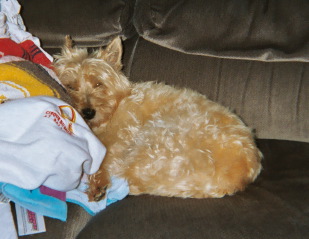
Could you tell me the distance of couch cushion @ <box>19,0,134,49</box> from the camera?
114 inches

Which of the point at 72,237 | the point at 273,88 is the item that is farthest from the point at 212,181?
the point at 273,88

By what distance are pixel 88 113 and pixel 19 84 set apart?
0.57m

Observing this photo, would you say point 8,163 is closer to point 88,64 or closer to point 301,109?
point 88,64

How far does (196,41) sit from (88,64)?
900 millimetres

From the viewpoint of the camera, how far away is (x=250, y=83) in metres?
2.81

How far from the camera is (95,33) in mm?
2910

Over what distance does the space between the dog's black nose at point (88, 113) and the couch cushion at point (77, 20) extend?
29.4 inches

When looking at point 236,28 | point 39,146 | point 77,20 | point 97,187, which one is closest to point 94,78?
point 77,20

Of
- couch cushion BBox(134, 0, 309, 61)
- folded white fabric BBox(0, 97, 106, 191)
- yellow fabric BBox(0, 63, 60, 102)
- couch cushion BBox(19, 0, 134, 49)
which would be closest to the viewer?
folded white fabric BBox(0, 97, 106, 191)

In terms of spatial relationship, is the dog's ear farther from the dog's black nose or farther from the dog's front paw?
the dog's front paw

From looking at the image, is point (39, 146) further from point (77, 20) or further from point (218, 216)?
point (77, 20)

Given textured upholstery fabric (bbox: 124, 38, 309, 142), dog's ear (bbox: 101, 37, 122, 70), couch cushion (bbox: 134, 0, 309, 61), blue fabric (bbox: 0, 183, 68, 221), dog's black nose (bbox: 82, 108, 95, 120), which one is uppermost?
couch cushion (bbox: 134, 0, 309, 61)

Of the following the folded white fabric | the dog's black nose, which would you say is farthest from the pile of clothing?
the dog's black nose

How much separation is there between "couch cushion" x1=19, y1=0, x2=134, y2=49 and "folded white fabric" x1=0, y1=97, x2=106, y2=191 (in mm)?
1226
